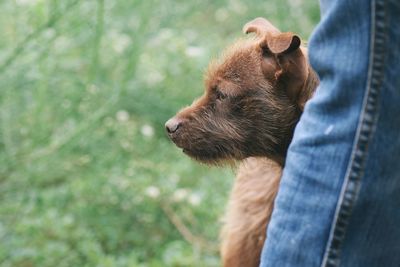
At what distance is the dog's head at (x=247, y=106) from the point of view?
271cm

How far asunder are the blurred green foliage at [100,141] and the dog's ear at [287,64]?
1017 millimetres

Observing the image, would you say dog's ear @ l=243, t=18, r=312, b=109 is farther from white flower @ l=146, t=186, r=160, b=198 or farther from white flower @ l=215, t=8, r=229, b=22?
white flower @ l=215, t=8, r=229, b=22

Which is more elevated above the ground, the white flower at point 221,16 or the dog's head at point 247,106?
the dog's head at point 247,106

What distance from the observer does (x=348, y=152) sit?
189 cm

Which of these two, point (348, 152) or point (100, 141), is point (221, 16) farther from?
point (348, 152)

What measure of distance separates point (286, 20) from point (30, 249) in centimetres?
241

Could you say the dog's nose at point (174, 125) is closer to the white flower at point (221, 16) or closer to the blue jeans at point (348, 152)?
the blue jeans at point (348, 152)

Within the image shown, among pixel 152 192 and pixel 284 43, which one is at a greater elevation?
pixel 284 43

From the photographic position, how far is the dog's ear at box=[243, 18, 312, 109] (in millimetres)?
2521

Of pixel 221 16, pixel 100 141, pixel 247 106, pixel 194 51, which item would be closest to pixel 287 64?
pixel 247 106

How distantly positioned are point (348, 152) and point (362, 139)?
0.05m

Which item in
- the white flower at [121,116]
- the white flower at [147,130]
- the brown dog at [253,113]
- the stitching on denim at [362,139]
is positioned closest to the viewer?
the stitching on denim at [362,139]

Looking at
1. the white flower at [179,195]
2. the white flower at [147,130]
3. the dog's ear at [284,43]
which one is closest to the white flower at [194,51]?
the white flower at [147,130]

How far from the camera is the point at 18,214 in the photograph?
4.15 meters
